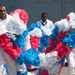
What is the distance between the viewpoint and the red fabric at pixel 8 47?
22.3 feet

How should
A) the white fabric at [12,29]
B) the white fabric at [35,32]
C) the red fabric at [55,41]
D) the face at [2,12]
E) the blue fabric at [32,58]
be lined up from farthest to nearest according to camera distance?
the white fabric at [35,32], the face at [2,12], the red fabric at [55,41], the white fabric at [12,29], the blue fabric at [32,58]

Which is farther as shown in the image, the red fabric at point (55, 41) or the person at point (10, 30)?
the red fabric at point (55, 41)

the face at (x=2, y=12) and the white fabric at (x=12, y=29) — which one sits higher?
the face at (x=2, y=12)

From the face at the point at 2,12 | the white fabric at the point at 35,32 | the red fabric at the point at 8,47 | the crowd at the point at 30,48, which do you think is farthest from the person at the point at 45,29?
the red fabric at the point at 8,47

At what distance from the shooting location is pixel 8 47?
680 cm

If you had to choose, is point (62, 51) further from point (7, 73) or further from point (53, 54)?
point (7, 73)

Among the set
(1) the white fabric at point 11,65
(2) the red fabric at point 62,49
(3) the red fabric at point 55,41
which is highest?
(3) the red fabric at point 55,41

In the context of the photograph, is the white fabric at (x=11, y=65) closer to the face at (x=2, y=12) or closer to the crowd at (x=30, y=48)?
the crowd at (x=30, y=48)

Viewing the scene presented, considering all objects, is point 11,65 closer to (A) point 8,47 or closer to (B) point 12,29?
(A) point 8,47

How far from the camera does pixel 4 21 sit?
285 inches

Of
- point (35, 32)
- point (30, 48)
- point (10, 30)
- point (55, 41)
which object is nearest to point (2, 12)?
point (10, 30)

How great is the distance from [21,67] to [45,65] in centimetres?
51

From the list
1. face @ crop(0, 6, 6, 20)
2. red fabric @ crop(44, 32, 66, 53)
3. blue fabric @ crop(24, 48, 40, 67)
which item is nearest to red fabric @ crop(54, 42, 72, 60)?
red fabric @ crop(44, 32, 66, 53)

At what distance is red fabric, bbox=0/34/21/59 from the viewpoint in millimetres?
6801
